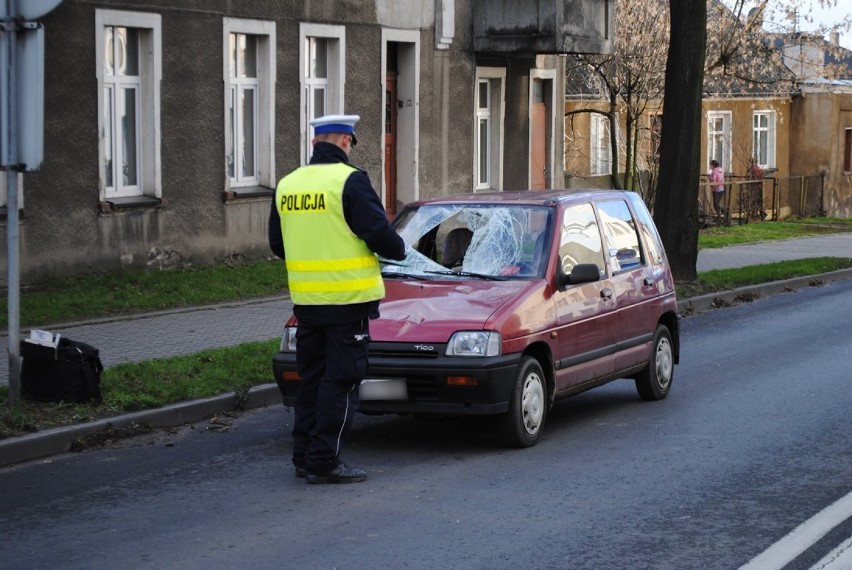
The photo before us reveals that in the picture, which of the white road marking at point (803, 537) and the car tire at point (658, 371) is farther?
the car tire at point (658, 371)

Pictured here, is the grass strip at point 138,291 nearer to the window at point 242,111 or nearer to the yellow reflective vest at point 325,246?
the window at point 242,111

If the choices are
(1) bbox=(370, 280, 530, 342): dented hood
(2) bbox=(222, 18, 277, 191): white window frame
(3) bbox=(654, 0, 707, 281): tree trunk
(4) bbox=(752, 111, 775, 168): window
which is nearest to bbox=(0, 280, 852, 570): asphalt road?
(1) bbox=(370, 280, 530, 342): dented hood

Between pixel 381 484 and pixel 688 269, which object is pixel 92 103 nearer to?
pixel 688 269

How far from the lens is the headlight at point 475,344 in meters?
8.88

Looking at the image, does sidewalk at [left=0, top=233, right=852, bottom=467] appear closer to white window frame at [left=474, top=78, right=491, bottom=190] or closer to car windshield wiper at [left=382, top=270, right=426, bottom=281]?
car windshield wiper at [left=382, top=270, right=426, bottom=281]

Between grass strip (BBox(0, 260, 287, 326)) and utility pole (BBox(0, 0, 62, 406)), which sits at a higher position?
utility pole (BBox(0, 0, 62, 406))

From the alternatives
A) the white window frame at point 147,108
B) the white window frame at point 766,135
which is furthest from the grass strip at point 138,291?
the white window frame at point 766,135

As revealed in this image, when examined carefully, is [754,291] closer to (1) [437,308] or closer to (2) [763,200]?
(1) [437,308]

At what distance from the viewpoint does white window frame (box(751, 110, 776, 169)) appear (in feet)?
155

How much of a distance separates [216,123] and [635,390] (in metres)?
9.42

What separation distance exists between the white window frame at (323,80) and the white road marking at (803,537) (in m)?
14.5

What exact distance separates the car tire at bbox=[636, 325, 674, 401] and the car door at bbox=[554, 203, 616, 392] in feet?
2.90

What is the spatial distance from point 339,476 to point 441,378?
98 centimetres

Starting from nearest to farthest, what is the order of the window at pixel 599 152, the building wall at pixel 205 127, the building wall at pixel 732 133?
the building wall at pixel 205 127 < the building wall at pixel 732 133 < the window at pixel 599 152
